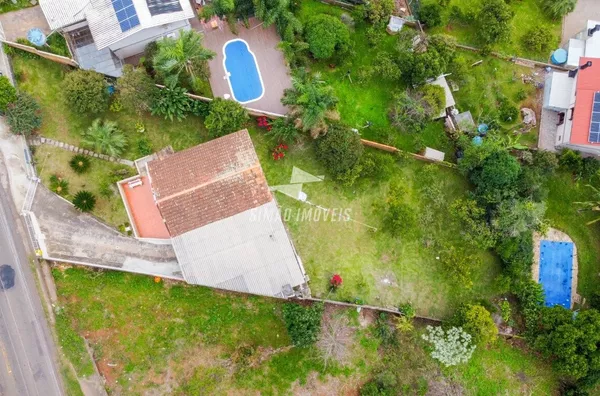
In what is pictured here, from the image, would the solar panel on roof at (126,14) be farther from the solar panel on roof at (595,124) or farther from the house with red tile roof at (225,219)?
the solar panel on roof at (595,124)

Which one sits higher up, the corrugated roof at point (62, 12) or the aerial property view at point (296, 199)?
the corrugated roof at point (62, 12)

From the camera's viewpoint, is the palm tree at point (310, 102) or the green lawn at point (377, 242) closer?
the palm tree at point (310, 102)

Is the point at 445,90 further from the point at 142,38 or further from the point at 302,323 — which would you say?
the point at 142,38

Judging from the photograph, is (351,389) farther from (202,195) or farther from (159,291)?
(202,195)

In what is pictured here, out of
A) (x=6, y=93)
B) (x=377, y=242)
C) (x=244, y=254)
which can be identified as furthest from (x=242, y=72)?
(x=377, y=242)

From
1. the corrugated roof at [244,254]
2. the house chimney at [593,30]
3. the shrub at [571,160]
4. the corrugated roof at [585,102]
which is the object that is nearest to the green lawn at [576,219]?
the shrub at [571,160]

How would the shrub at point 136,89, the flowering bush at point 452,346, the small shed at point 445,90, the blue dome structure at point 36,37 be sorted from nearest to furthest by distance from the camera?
1. the shrub at point 136,89
2. the blue dome structure at point 36,37
3. the flowering bush at point 452,346
4. the small shed at point 445,90

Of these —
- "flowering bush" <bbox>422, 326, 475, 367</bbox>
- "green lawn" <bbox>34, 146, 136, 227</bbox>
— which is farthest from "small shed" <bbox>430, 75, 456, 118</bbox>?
"green lawn" <bbox>34, 146, 136, 227</bbox>
